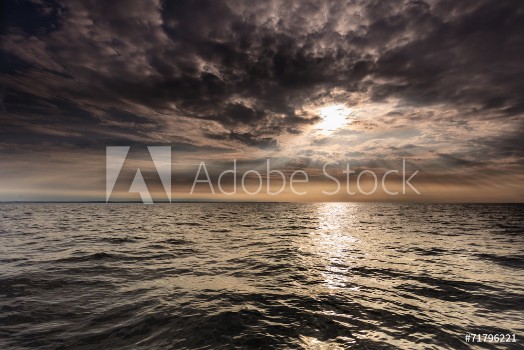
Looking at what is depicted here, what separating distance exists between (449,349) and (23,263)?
20730 mm

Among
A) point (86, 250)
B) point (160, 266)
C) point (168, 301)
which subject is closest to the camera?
point (168, 301)

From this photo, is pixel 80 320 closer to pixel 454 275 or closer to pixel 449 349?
pixel 449 349

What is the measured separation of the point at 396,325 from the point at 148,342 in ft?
23.7

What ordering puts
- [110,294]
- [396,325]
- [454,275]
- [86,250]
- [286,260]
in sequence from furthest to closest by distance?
1. [86,250]
2. [286,260]
3. [454,275]
4. [110,294]
5. [396,325]

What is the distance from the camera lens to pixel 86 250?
20.2 m

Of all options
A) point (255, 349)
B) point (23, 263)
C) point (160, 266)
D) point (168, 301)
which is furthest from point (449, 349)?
point (23, 263)

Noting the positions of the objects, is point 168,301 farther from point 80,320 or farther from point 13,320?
point 13,320

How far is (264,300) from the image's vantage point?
34.4 feet

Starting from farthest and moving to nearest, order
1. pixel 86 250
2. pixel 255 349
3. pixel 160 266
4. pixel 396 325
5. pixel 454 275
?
pixel 86 250 → pixel 160 266 → pixel 454 275 → pixel 396 325 → pixel 255 349

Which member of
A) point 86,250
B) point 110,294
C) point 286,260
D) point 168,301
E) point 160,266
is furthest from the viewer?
point 86,250

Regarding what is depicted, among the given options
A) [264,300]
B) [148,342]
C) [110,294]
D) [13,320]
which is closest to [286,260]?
[264,300]

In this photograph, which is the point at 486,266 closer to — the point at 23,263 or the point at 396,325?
the point at 396,325

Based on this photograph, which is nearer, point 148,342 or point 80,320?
point 148,342

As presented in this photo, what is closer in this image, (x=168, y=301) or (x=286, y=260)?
(x=168, y=301)
